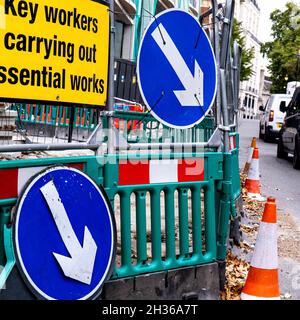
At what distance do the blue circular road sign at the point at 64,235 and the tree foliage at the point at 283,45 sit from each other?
55.4 m

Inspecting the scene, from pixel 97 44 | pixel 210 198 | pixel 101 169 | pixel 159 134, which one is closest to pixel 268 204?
pixel 210 198

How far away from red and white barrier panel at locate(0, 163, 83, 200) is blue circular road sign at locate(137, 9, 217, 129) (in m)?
1.03

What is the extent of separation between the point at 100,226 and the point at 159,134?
16.7ft

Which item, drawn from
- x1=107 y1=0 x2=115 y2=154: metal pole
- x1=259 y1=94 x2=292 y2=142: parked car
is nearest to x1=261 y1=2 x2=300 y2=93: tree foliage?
x1=259 y1=94 x2=292 y2=142: parked car

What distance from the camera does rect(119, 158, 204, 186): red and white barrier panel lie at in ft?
10.7

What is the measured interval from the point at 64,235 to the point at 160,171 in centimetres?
87

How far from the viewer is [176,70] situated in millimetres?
3564

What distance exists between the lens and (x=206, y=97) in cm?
385

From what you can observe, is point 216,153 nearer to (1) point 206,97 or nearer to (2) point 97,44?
(1) point 206,97

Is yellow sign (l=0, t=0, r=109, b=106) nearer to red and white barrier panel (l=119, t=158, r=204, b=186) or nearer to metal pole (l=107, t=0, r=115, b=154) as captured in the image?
metal pole (l=107, t=0, r=115, b=154)

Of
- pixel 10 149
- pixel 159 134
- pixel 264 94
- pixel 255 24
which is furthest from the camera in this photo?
pixel 264 94

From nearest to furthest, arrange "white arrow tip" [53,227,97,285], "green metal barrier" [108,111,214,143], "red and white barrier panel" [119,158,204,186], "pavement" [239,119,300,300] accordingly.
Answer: "white arrow tip" [53,227,97,285] → "red and white barrier panel" [119,158,204,186] → "pavement" [239,119,300,300] → "green metal barrier" [108,111,214,143]

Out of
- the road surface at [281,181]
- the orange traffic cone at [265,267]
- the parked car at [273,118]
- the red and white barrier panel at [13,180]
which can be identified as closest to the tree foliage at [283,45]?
the parked car at [273,118]

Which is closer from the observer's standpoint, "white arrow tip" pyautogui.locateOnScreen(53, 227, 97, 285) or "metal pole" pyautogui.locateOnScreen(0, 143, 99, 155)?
"metal pole" pyautogui.locateOnScreen(0, 143, 99, 155)
